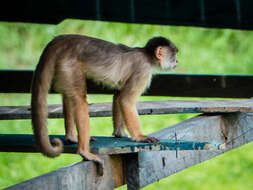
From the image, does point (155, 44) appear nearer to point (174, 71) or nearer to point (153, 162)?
point (153, 162)

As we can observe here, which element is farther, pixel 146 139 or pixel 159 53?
pixel 159 53

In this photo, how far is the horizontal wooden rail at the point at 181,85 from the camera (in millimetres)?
7047

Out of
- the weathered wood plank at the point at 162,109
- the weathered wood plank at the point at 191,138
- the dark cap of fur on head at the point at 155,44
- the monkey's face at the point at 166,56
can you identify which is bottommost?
the weathered wood plank at the point at 191,138

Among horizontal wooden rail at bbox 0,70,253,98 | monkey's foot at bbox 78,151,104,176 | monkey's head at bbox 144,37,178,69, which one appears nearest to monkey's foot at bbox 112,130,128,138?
monkey's head at bbox 144,37,178,69

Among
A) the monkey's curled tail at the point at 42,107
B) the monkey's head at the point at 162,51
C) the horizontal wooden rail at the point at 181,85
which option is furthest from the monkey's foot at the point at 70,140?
the horizontal wooden rail at the point at 181,85

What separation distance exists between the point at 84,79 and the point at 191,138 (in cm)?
107

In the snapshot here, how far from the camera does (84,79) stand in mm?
4680

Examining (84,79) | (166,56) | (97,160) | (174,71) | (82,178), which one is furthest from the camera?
(174,71)

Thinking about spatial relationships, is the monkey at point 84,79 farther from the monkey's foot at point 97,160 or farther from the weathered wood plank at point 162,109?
the weathered wood plank at point 162,109

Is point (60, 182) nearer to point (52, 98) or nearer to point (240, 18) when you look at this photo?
point (240, 18)

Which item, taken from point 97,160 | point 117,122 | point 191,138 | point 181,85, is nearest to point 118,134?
point 117,122

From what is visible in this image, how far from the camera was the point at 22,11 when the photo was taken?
25.3 ft

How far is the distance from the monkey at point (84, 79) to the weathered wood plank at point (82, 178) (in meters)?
0.13

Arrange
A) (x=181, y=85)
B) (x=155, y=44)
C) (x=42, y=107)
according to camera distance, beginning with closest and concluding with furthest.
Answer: (x=42, y=107), (x=155, y=44), (x=181, y=85)
